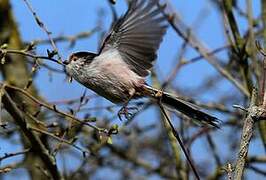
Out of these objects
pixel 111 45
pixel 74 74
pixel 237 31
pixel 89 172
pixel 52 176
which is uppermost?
pixel 237 31

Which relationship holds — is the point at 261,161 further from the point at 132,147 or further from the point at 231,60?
the point at 132,147

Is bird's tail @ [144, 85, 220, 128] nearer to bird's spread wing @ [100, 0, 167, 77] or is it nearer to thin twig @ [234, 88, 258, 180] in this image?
bird's spread wing @ [100, 0, 167, 77]

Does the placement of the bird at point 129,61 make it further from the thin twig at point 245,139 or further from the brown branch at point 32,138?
the thin twig at point 245,139

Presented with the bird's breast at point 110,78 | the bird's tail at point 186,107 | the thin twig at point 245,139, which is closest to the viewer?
the thin twig at point 245,139

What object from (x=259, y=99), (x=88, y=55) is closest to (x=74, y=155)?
(x=88, y=55)

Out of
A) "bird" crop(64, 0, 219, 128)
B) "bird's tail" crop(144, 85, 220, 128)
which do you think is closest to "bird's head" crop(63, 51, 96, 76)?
"bird" crop(64, 0, 219, 128)

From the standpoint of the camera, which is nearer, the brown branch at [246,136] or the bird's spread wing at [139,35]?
the brown branch at [246,136]

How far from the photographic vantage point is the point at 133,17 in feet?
7.62

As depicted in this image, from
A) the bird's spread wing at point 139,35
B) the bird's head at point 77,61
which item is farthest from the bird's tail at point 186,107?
the bird's head at point 77,61

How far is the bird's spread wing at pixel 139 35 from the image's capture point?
90.6 inches

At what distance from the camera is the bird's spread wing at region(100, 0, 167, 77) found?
230cm

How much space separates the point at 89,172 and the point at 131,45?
184 centimetres

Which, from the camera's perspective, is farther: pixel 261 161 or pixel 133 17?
pixel 261 161

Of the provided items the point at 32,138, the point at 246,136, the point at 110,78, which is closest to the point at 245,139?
the point at 246,136
